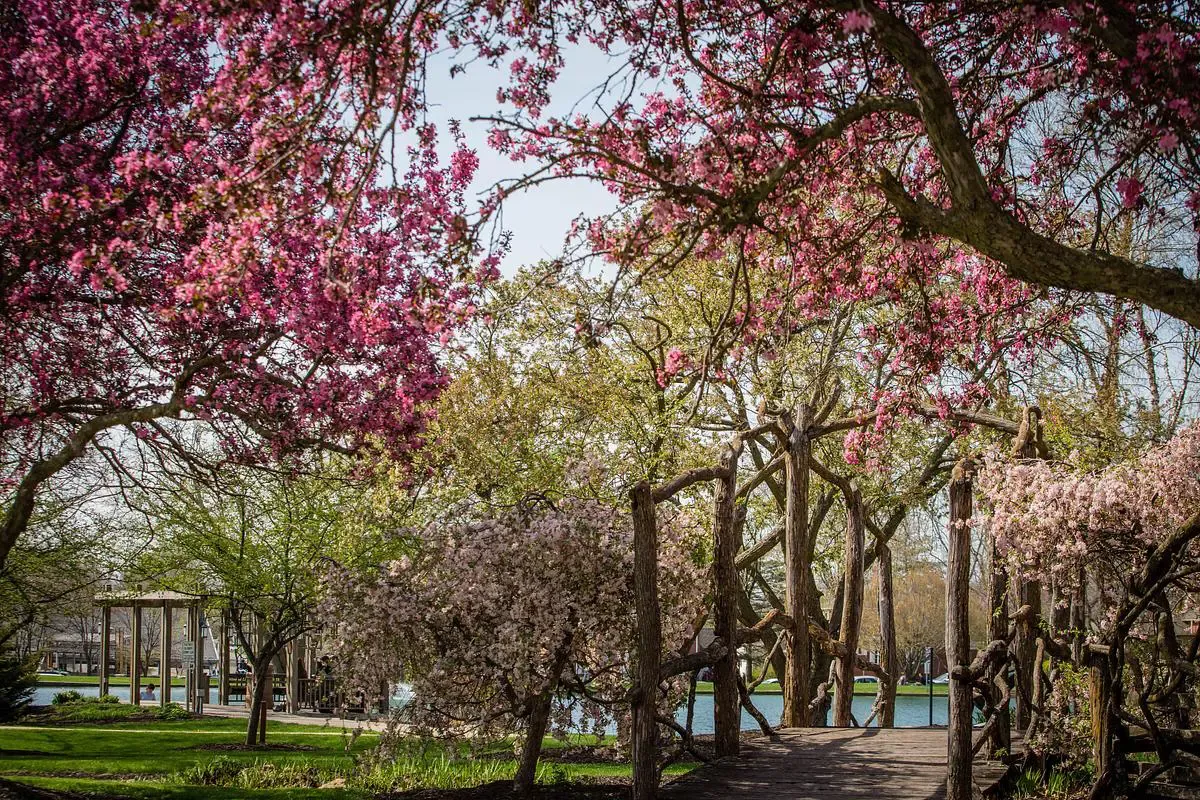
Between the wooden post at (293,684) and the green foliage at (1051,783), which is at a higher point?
the green foliage at (1051,783)

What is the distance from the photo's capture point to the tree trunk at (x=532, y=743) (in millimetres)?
8953

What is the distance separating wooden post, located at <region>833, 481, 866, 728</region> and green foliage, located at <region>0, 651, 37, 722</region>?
17.4 meters

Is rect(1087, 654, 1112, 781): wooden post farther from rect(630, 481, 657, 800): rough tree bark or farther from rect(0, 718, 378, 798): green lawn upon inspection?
rect(0, 718, 378, 798): green lawn

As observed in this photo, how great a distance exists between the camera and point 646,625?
789cm

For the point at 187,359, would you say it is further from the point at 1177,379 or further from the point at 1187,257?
the point at 1177,379

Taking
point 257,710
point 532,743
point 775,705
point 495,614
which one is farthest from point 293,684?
point 775,705

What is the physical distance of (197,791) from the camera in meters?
10.5

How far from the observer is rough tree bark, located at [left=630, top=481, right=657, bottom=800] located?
769cm

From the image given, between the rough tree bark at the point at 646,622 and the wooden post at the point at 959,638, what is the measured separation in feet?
7.19

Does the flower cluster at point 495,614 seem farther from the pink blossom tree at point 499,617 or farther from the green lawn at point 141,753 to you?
the green lawn at point 141,753

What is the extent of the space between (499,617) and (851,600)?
682cm

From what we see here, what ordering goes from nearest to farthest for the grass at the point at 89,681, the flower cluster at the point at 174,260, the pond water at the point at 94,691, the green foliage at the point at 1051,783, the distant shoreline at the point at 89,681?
the flower cluster at the point at 174,260 < the green foliage at the point at 1051,783 < the pond water at the point at 94,691 < the distant shoreline at the point at 89,681 < the grass at the point at 89,681

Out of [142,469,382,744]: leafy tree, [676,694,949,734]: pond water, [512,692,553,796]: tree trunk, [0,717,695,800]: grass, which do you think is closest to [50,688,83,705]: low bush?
[0,717,695,800]: grass

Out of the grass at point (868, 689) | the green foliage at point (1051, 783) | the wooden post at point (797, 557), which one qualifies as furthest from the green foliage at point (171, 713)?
the grass at point (868, 689)
